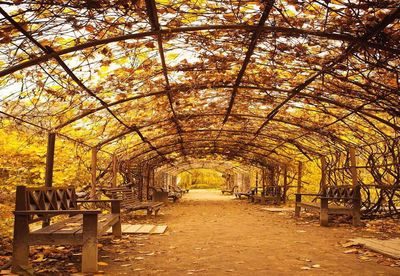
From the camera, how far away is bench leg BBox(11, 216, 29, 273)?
4.40 metres

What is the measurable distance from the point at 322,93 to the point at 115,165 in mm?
7424

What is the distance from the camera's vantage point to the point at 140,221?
414 inches

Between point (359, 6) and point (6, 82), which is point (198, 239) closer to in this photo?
point (6, 82)

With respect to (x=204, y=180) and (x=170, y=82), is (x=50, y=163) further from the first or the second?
(x=204, y=180)

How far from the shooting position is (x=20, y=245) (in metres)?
4.44

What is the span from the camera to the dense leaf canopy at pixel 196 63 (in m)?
4.20

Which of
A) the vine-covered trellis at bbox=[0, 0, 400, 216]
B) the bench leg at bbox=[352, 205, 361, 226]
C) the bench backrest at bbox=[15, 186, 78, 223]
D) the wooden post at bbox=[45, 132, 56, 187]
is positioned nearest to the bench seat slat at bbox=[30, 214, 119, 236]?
the bench backrest at bbox=[15, 186, 78, 223]

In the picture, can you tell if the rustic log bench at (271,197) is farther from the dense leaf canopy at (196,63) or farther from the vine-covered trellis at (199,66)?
the dense leaf canopy at (196,63)

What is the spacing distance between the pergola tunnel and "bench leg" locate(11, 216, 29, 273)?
14mm

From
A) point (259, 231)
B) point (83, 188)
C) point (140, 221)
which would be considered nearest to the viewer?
point (259, 231)

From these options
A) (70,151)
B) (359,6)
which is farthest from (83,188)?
(359,6)

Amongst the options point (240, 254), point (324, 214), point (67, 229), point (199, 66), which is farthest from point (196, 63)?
point (324, 214)

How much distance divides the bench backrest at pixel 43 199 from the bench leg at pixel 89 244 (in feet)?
2.51

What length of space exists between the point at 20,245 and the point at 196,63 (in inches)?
137
